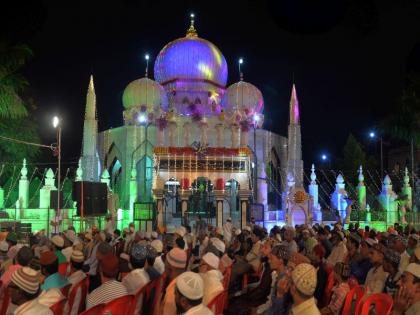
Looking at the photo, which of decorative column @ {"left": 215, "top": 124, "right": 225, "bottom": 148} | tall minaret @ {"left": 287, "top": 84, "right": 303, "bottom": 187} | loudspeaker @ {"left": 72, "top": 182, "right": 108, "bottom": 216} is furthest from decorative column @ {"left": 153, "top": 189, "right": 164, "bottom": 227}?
loudspeaker @ {"left": 72, "top": 182, "right": 108, "bottom": 216}

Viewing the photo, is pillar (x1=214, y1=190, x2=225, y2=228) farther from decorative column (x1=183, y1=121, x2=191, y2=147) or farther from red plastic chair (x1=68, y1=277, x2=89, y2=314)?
red plastic chair (x1=68, y1=277, x2=89, y2=314)

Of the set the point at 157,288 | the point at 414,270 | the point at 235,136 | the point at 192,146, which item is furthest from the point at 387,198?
the point at 157,288

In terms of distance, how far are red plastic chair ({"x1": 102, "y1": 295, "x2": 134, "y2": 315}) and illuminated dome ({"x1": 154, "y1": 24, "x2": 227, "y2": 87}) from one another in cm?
3828

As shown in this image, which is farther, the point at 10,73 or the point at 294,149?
the point at 294,149

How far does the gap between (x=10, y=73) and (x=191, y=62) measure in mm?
17112

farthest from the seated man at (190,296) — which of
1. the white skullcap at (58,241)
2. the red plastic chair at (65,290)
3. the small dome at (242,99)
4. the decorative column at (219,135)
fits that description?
the small dome at (242,99)

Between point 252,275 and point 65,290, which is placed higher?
point 65,290

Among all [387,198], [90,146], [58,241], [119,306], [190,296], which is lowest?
[119,306]

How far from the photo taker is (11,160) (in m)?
35.0

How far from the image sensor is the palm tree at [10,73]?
86.2ft

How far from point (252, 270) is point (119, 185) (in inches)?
1191

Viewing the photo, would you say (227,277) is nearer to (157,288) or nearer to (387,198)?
(157,288)

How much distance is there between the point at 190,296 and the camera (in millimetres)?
4340

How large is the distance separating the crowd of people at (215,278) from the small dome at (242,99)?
2960 centimetres
